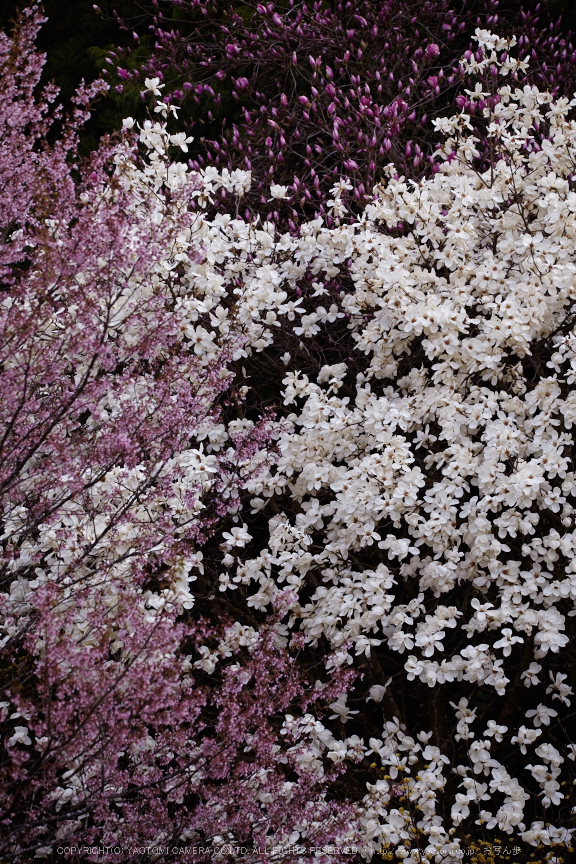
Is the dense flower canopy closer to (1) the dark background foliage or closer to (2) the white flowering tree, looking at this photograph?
(2) the white flowering tree

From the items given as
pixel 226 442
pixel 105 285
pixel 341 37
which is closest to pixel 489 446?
pixel 226 442

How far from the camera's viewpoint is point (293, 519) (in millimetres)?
4000

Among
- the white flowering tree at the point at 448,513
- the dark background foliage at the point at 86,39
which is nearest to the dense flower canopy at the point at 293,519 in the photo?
the white flowering tree at the point at 448,513

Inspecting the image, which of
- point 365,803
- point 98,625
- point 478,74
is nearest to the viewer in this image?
point 98,625

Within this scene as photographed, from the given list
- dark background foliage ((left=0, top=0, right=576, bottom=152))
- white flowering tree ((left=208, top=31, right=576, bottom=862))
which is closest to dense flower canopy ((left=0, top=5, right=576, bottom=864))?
white flowering tree ((left=208, top=31, right=576, bottom=862))

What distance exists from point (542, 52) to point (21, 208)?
4.32 m

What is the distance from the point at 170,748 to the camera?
282 centimetres

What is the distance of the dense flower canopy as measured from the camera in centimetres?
276

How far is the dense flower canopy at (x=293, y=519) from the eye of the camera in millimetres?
2758

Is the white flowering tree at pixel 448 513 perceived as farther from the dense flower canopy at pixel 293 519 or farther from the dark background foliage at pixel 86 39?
the dark background foliage at pixel 86 39

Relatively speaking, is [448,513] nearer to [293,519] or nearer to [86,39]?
[293,519]

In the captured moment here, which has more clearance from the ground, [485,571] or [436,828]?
[485,571]

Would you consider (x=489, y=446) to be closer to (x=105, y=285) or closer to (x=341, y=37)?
(x=105, y=285)

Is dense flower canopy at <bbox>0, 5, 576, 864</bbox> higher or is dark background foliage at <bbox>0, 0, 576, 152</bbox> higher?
dark background foliage at <bbox>0, 0, 576, 152</bbox>
